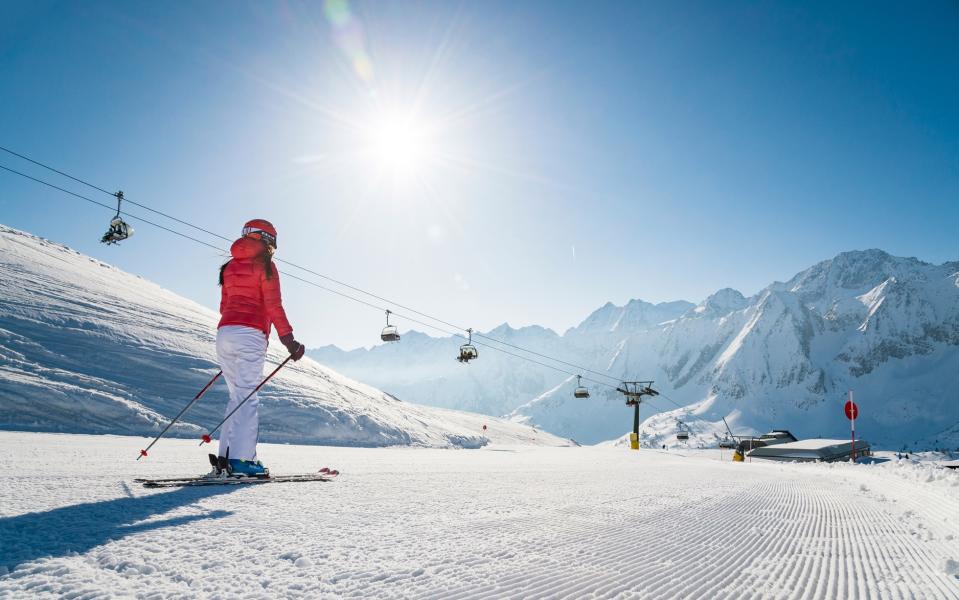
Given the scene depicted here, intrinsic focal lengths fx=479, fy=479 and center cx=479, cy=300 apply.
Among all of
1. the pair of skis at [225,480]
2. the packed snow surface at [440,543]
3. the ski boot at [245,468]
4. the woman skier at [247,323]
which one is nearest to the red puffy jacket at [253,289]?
the woman skier at [247,323]

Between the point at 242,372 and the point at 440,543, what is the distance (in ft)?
11.8

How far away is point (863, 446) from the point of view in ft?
150

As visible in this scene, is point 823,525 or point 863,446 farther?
point 863,446

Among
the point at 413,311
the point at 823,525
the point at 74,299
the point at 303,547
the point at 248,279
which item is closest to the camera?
the point at 303,547

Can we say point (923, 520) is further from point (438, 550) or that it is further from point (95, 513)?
point (95, 513)

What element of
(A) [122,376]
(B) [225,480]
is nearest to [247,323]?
(B) [225,480]

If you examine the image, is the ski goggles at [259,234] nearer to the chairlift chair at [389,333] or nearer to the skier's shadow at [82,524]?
the skier's shadow at [82,524]

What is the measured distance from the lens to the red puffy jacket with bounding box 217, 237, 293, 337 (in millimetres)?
5145

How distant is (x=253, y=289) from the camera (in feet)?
17.0

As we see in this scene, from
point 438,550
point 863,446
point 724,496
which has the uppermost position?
point 438,550

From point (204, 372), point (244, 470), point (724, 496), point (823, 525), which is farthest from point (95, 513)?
point (204, 372)

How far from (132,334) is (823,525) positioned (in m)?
22.9

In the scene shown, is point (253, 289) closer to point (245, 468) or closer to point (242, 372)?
point (242, 372)

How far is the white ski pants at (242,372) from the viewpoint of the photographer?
480 cm
